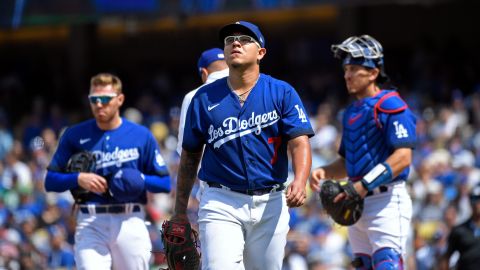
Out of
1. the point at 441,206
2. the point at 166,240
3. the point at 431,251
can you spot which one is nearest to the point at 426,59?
the point at 441,206

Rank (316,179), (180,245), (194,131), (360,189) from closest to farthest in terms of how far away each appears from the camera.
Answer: (194,131) < (180,245) < (360,189) < (316,179)

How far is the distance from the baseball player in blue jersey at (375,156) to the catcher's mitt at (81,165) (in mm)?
1833

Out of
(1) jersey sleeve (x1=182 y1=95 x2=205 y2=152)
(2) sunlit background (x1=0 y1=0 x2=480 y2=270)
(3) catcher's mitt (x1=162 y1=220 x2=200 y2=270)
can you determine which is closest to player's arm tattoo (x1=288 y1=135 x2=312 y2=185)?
(1) jersey sleeve (x1=182 y1=95 x2=205 y2=152)

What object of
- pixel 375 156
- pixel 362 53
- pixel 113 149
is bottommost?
pixel 375 156

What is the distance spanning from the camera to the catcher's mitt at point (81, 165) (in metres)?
8.34

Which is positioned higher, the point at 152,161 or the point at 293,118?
the point at 293,118

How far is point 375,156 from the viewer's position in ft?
26.3

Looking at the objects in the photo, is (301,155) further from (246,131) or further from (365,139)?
(365,139)

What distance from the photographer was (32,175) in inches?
715

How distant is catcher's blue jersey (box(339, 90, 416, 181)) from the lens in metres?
7.87

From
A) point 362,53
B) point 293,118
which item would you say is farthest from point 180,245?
point 362,53

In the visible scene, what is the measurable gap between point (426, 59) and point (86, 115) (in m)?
7.44

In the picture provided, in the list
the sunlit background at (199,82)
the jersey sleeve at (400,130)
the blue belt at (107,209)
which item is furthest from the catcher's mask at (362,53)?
the sunlit background at (199,82)

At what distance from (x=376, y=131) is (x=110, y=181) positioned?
7.19 feet
